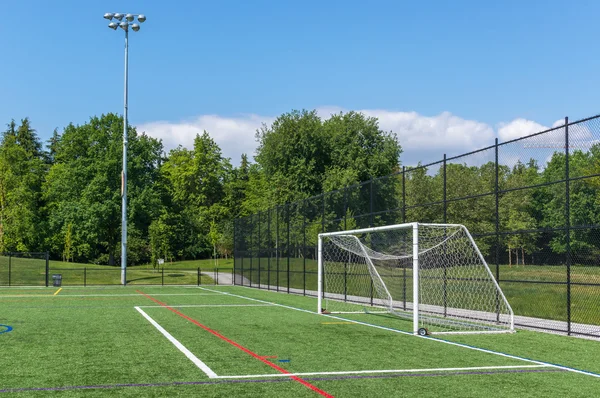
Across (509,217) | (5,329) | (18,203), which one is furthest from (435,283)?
(18,203)

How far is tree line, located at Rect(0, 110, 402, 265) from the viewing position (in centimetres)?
5356

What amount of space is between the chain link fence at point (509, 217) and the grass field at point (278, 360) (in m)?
3.90

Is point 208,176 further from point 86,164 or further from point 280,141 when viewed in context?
point 280,141

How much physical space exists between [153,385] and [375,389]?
250 cm

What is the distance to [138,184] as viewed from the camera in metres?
60.9

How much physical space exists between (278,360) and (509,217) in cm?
1498

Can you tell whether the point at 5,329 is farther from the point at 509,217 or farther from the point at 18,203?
the point at 18,203

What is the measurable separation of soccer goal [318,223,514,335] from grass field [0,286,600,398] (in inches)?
40.0

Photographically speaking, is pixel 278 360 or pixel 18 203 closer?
pixel 278 360

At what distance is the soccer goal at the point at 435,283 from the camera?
45.1 feet

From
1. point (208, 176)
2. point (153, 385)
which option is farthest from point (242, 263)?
point (208, 176)

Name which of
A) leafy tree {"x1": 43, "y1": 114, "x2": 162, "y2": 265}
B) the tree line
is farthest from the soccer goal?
leafy tree {"x1": 43, "y1": 114, "x2": 162, "y2": 265}

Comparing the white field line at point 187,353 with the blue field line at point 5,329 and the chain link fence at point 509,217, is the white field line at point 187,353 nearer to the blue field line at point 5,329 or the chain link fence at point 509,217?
the blue field line at point 5,329

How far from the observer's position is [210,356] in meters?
9.49
